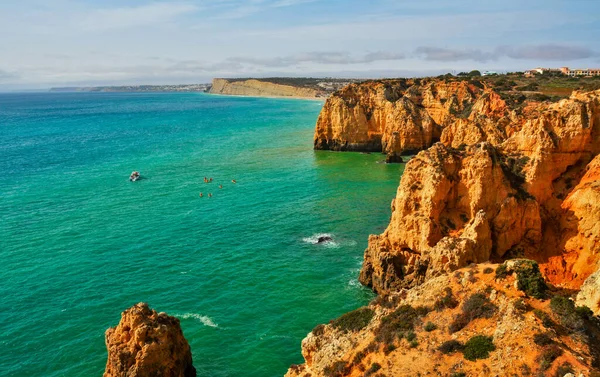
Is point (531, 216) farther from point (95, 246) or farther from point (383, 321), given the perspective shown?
point (95, 246)

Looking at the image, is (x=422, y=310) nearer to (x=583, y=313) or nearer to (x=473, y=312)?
(x=473, y=312)

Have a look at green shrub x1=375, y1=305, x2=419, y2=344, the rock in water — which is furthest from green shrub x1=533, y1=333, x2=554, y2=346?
the rock in water

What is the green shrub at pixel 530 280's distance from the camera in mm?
20641

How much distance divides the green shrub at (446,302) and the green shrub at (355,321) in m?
3.29

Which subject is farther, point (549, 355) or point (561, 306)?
point (561, 306)

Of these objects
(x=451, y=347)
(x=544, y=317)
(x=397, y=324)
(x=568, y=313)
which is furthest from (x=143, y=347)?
(x=568, y=313)

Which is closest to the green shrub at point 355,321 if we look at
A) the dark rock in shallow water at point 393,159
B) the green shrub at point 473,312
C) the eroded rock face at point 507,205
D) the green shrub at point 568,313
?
the green shrub at point 473,312

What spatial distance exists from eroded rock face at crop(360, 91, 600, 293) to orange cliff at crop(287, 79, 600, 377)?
0.08 m

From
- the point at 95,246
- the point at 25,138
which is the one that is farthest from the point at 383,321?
the point at 25,138

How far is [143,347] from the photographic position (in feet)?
80.4

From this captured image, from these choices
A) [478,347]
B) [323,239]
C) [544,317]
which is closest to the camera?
[478,347]

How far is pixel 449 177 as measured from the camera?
35.8 meters

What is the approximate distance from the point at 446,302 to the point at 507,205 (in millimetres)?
14601

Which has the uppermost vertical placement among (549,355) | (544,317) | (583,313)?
(544,317)
